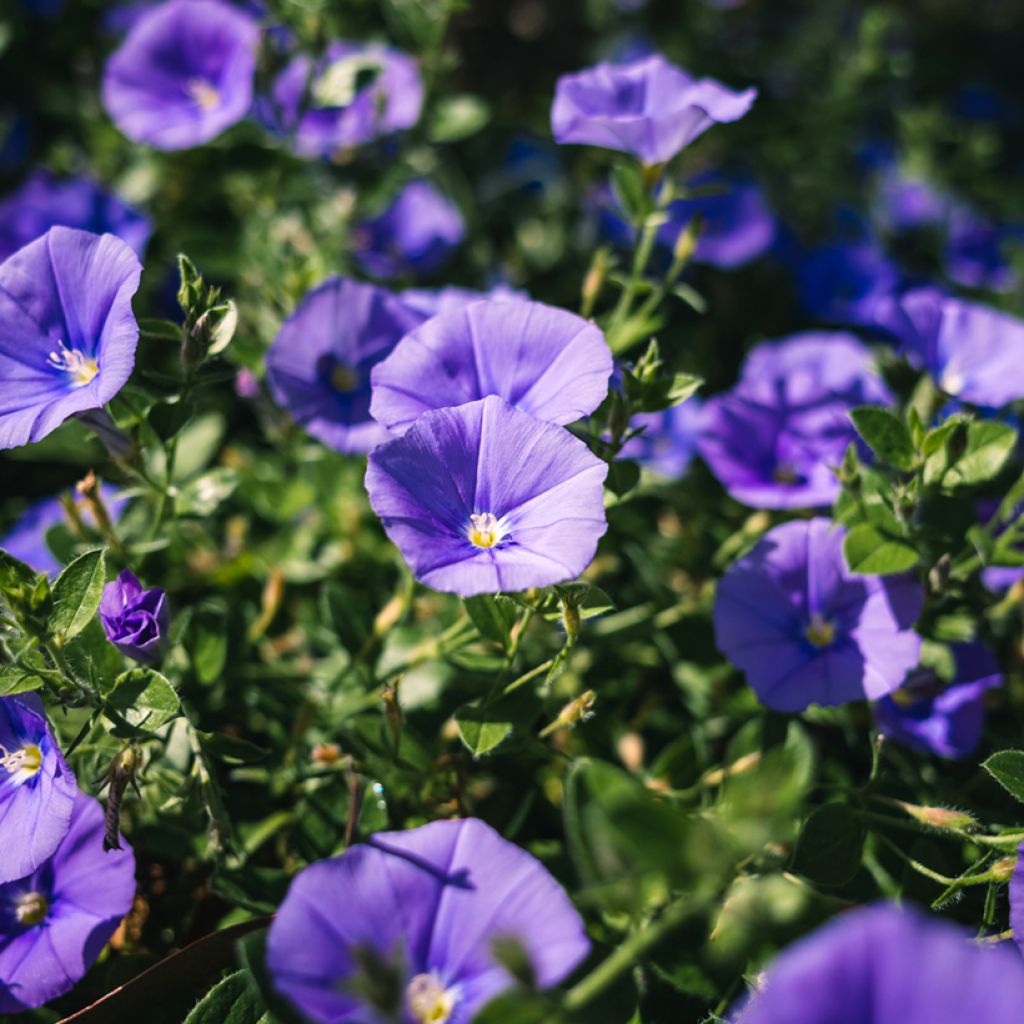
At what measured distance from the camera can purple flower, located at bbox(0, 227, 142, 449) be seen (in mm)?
1776

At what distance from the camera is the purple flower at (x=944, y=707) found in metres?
2.17

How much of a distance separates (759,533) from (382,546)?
939mm

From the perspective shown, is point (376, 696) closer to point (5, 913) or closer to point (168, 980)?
point (168, 980)

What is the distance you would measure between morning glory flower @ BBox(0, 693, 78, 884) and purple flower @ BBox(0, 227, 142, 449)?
0.49 metres

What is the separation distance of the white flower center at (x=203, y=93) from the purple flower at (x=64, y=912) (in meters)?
2.07

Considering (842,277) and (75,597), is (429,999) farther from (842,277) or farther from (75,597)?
(842,277)

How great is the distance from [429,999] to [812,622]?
1.14m

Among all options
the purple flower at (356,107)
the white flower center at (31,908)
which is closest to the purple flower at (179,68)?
the purple flower at (356,107)

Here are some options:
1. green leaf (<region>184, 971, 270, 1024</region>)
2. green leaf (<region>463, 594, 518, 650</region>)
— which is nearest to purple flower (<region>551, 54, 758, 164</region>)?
green leaf (<region>463, 594, 518, 650</region>)

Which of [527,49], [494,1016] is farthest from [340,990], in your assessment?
[527,49]

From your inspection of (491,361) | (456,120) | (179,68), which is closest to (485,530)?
(491,361)

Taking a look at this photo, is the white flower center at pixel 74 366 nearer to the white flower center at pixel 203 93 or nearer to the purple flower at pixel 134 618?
the purple flower at pixel 134 618

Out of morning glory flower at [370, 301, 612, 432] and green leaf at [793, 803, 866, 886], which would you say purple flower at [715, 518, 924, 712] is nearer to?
green leaf at [793, 803, 866, 886]

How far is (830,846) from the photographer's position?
1853mm
